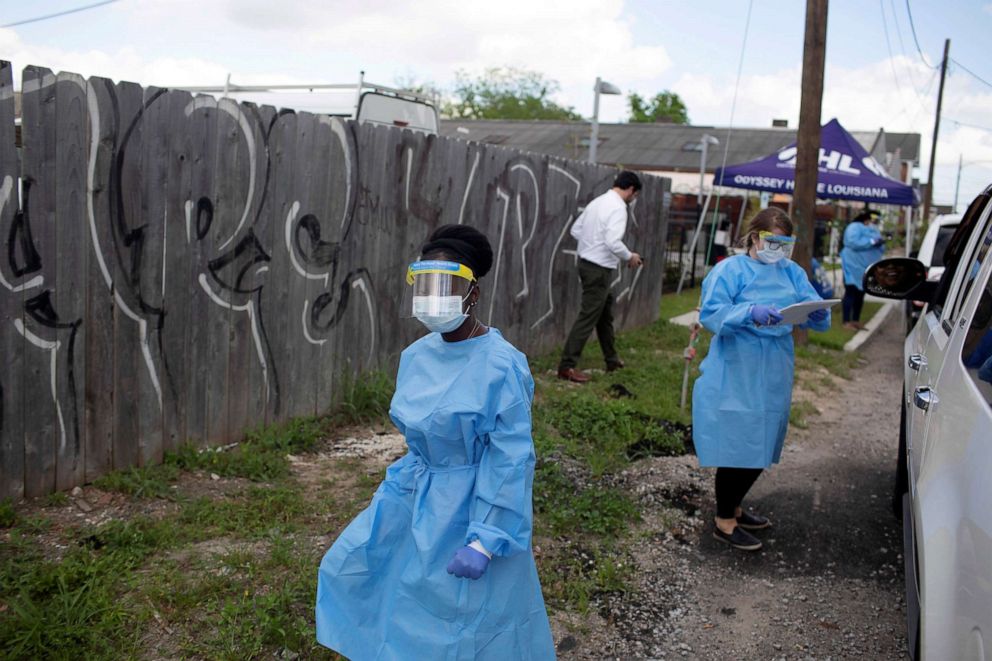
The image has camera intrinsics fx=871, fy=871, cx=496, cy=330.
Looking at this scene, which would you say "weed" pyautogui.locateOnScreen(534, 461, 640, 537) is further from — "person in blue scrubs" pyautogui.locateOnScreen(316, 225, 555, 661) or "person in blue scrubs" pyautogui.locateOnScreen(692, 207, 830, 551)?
"person in blue scrubs" pyautogui.locateOnScreen(316, 225, 555, 661)

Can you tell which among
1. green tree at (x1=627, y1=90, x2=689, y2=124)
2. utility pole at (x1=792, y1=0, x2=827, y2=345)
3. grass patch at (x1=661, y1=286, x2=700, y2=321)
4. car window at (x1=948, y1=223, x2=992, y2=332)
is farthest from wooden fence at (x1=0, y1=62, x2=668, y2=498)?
green tree at (x1=627, y1=90, x2=689, y2=124)

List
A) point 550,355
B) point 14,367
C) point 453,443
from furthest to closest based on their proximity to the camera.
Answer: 1. point 550,355
2. point 14,367
3. point 453,443

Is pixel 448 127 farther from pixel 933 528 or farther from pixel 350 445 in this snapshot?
pixel 933 528

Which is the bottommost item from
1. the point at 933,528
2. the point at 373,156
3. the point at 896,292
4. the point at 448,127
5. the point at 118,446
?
the point at 118,446

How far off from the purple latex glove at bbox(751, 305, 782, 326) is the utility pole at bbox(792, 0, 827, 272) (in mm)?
6697

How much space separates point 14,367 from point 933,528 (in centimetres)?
387

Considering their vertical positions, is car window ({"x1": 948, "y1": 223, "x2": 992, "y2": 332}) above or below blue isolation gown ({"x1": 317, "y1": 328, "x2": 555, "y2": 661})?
above

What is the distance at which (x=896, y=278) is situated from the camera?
4.73 m

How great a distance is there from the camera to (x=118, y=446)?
462 centimetres

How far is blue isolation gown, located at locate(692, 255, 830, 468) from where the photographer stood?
175 inches

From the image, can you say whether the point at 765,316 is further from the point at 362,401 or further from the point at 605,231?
the point at 605,231

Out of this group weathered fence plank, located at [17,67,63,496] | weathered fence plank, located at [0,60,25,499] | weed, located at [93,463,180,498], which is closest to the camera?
weathered fence plank, located at [0,60,25,499]

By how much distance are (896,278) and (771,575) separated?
1.73 metres

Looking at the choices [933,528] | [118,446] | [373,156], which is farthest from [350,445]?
[933,528]
